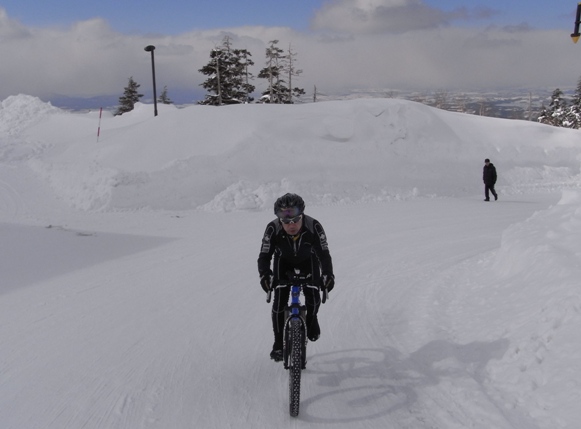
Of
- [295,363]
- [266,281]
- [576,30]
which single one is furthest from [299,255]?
[576,30]

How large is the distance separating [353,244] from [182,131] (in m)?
14.4

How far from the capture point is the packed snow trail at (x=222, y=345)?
4.84m

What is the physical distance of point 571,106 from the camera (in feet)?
193

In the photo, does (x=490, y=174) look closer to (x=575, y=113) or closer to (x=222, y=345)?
(x=222, y=345)

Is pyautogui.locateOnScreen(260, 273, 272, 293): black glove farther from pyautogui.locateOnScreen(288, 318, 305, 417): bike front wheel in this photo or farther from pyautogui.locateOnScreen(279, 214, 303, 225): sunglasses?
pyautogui.locateOnScreen(279, 214, 303, 225): sunglasses

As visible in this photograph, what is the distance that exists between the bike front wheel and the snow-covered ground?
0.59 feet

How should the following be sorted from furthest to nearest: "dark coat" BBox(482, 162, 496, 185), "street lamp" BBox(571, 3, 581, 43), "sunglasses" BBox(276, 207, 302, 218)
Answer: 1. "dark coat" BBox(482, 162, 496, 185)
2. "street lamp" BBox(571, 3, 581, 43)
3. "sunglasses" BBox(276, 207, 302, 218)

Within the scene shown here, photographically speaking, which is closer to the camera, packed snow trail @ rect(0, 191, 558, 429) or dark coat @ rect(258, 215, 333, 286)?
packed snow trail @ rect(0, 191, 558, 429)

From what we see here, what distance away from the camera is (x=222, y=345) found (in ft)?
21.6

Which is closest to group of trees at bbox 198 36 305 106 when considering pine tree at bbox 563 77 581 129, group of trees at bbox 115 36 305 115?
group of trees at bbox 115 36 305 115

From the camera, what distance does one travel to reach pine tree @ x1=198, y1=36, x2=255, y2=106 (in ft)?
160

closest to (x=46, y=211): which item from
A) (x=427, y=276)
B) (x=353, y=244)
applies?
(x=353, y=244)

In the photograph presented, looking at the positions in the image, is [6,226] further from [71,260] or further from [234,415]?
[234,415]

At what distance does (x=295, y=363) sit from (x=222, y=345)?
6.59 feet
